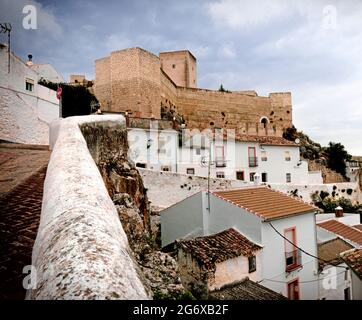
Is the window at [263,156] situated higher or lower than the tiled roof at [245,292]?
higher

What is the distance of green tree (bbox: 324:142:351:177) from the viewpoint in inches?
1209

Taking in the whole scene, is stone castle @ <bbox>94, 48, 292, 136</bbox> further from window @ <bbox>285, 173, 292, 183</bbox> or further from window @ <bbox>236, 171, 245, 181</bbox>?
window @ <bbox>236, 171, 245, 181</bbox>

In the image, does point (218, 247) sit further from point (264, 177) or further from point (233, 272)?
point (264, 177)

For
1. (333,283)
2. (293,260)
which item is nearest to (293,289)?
(293,260)

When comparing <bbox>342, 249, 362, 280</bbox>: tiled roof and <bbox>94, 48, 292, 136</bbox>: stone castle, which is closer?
<bbox>342, 249, 362, 280</bbox>: tiled roof

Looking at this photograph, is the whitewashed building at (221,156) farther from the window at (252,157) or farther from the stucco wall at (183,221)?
the stucco wall at (183,221)

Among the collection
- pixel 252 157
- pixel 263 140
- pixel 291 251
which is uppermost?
pixel 263 140

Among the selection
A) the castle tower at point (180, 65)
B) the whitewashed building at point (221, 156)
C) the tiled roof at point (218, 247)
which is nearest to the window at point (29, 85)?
the whitewashed building at point (221, 156)

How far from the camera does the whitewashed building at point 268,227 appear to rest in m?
9.39

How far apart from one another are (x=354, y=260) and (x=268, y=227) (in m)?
3.14

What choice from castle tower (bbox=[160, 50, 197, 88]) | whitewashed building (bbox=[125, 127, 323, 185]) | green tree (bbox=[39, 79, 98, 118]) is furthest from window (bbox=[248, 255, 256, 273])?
castle tower (bbox=[160, 50, 197, 88])

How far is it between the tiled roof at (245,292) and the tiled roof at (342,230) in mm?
6731

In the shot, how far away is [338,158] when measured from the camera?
30844 millimetres

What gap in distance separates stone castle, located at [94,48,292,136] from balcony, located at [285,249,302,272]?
16.0 metres
